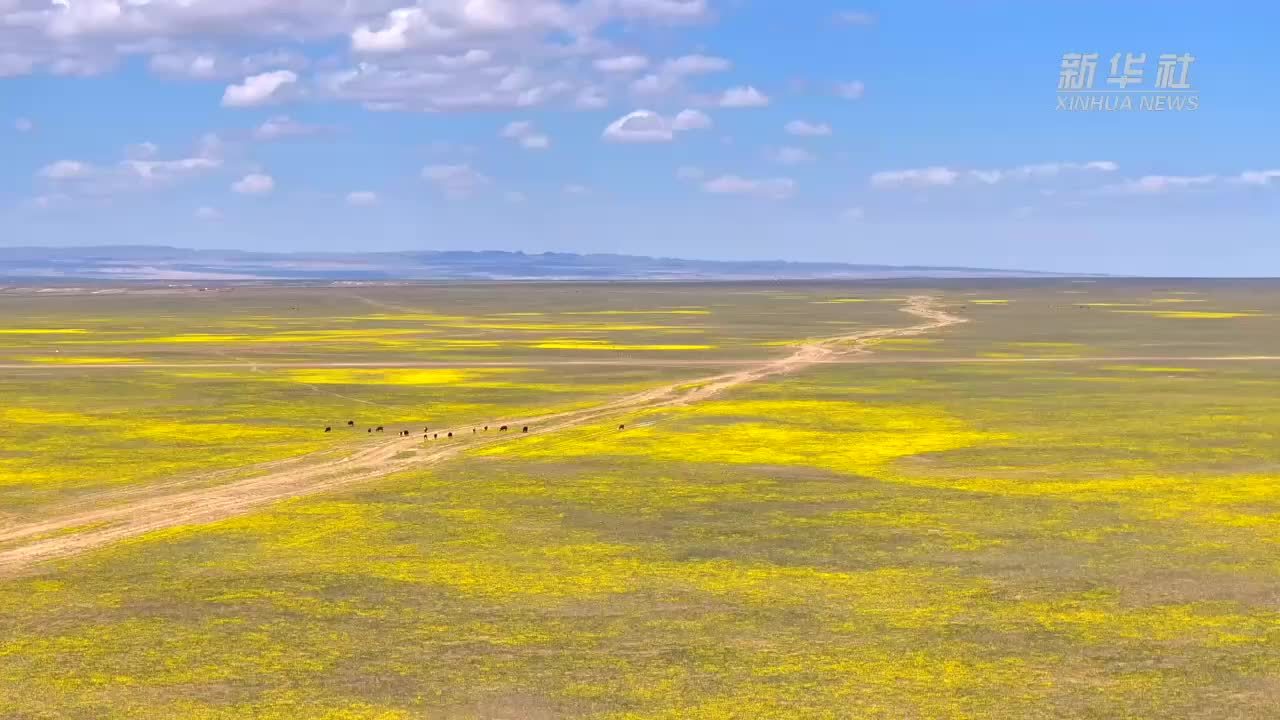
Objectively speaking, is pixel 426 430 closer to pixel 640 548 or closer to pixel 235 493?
pixel 235 493

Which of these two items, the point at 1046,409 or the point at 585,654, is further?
the point at 1046,409

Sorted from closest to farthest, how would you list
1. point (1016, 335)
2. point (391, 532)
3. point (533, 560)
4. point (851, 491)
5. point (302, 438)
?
1. point (533, 560)
2. point (391, 532)
3. point (851, 491)
4. point (302, 438)
5. point (1016, 335)

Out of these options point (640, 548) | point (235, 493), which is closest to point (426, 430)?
point (235, 493)

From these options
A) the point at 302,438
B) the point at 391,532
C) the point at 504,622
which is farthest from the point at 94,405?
the point at 504,622

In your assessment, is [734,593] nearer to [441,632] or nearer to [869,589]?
[869,589]

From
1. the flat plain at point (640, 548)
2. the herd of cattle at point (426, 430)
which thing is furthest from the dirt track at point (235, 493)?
the herd of cattle at point (426, 430)
